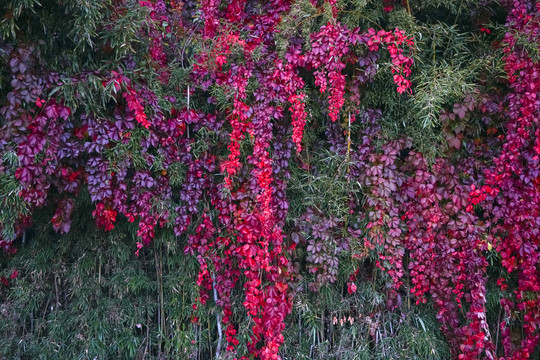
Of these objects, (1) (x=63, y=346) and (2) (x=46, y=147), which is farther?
(1) (x=63, y=346)

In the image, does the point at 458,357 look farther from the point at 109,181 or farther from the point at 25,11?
the point at 25,11

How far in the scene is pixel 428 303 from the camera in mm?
2584

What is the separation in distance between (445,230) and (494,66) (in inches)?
38.9

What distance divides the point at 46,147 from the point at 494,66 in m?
2.48

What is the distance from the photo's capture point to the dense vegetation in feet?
7.15

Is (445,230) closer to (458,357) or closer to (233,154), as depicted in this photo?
(458,357)

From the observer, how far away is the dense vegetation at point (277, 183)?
218cm

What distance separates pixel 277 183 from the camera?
2.42m

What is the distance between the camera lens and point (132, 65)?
2209 mm

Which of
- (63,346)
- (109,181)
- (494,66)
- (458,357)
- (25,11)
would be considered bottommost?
(63,346)

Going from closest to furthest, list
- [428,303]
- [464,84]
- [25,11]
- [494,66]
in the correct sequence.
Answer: [25,11]
[464,84]
[494,66]
[428,303]

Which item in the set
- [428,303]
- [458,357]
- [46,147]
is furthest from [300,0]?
[458,357]

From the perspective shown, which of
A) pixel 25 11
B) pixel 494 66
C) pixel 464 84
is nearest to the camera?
pixel 25 11

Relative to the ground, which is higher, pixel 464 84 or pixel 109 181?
pixel 464 84
